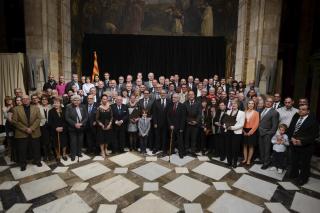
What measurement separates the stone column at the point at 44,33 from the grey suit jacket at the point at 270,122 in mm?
6502

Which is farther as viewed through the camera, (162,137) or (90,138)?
(162,137)

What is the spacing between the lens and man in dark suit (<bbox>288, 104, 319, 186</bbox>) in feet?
12.7

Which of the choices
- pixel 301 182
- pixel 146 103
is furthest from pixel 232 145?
pixel 146 103

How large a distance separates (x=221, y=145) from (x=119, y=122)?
8.03 ft

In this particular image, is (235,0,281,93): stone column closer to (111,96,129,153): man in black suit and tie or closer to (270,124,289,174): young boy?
(270,124,289,174): young boy

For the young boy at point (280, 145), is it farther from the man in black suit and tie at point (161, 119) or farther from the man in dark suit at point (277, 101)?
the man in black suit and tie at point (161, 119)

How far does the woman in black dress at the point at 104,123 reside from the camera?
16.5 feet

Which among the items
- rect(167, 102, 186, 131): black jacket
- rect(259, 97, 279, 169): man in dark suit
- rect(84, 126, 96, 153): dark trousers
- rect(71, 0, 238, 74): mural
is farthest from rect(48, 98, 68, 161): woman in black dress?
rect(71, 0, 238, 74): mural

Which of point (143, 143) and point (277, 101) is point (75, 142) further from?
point (277, 101)

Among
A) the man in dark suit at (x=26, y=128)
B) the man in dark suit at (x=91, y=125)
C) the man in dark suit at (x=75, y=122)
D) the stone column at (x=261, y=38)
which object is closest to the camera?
the man in dark suit at (x=26, y=128)

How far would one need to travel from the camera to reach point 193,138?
17.5 ft

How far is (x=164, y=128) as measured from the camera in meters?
5.42

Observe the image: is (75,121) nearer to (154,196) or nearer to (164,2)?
(154,196)

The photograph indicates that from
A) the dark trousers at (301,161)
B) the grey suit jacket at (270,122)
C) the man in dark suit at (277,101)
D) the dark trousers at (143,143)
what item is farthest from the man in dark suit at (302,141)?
the dark trousers at (143,143)
